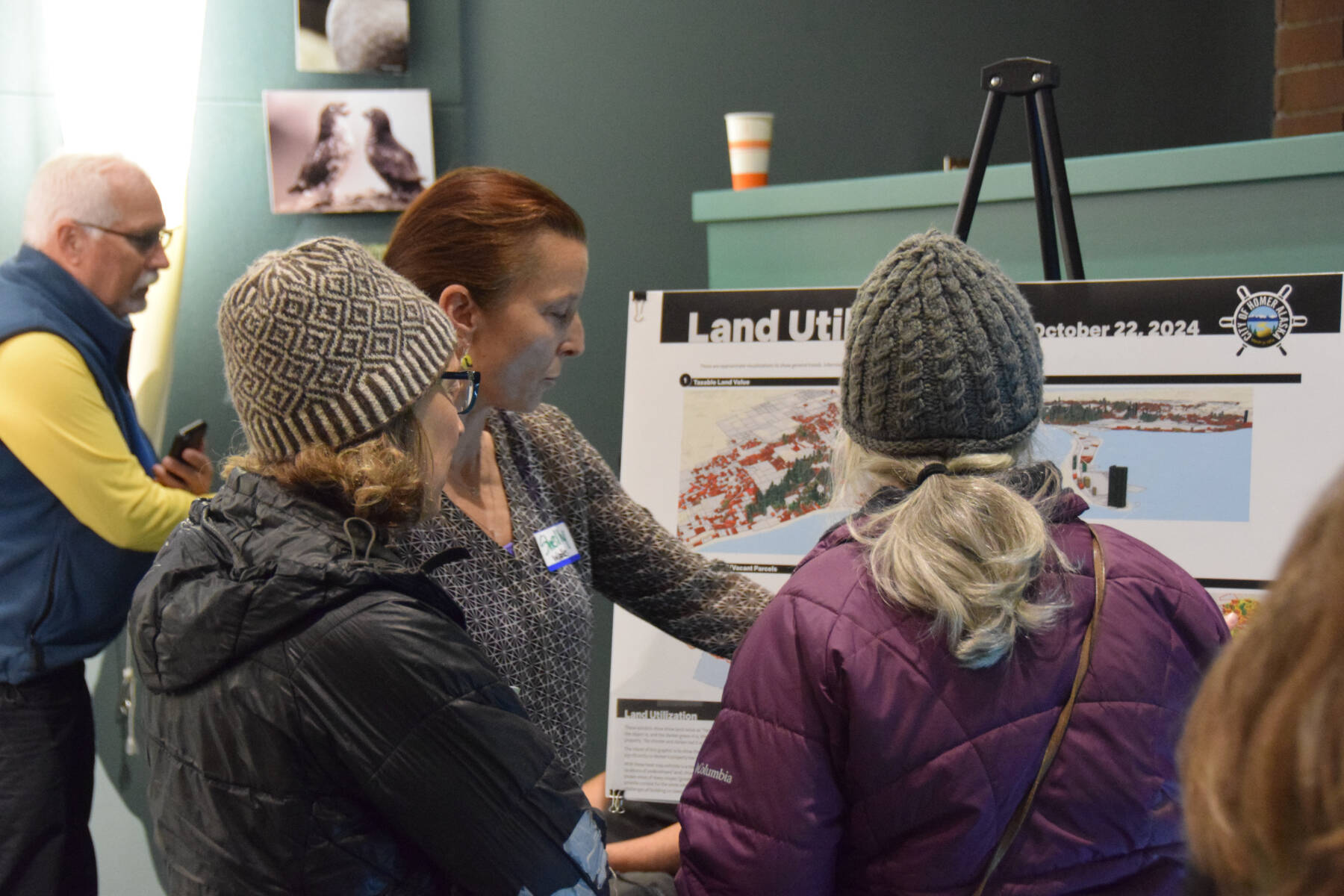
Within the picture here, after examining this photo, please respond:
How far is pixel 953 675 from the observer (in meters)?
0.98

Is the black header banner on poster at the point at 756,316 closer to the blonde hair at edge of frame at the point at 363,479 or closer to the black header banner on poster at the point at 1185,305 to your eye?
the black header banner on poster at the point at 1185,305

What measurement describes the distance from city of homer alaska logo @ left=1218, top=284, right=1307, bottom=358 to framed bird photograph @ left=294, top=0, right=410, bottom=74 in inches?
82.3

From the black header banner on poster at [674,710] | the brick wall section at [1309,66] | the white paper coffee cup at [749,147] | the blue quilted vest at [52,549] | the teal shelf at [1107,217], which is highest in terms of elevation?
the brick wall section at [1309,66]

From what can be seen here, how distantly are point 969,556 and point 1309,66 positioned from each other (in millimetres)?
2768

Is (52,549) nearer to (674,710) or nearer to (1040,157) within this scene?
(674,710)

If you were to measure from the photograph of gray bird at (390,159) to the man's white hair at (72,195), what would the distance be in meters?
0.65

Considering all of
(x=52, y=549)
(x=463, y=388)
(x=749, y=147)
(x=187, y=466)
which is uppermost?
(x=749, y=147)

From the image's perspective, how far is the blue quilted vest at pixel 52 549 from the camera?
6.75 feet

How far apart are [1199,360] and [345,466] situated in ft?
4.80

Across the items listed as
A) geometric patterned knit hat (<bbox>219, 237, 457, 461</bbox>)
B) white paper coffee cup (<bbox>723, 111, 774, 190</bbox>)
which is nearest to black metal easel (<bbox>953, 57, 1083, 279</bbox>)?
white paper coffee cup (<bbox>723, 111, 774, 190</bbox>)

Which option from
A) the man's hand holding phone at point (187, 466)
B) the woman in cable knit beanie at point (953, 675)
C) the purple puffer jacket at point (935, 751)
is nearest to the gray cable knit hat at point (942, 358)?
the woman in cable knit beanie at point (953, 675)

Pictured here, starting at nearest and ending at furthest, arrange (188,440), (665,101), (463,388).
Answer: (463,388) → (188,440) → (665,101)

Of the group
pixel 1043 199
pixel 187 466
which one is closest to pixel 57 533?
pixel 187 466

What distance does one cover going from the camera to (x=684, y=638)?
173 cm
